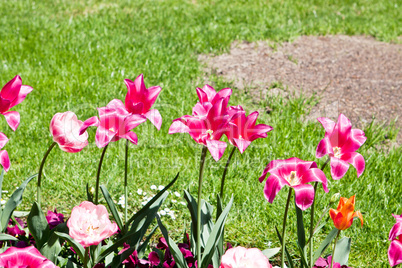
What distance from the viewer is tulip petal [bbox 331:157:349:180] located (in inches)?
59.2

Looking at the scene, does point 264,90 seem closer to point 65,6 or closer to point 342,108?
point 342,108

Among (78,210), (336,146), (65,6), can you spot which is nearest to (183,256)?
(78,210)

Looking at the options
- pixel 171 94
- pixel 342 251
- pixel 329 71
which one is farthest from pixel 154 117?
pixel 329 71

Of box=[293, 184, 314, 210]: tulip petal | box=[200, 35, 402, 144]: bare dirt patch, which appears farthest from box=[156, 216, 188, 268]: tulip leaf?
box=[200, 35, 402, 144]: bare dirt patch

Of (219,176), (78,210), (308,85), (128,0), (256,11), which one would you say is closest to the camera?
(78,210)

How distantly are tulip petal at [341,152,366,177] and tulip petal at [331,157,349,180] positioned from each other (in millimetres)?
42

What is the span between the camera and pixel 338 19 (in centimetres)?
625

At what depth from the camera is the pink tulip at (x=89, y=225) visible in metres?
1.47

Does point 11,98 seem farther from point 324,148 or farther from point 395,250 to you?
point 395,250

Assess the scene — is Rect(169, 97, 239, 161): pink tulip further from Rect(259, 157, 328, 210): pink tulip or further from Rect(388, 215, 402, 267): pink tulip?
Rect(388, 215, 402, 267): pink tulip

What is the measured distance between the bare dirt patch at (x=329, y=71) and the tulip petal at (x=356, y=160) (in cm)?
234

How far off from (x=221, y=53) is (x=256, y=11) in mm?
1605

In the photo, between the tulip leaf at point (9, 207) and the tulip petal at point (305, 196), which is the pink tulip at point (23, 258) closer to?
the tulip leaf at point (9, 207)

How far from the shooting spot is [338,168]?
1.52 metres
